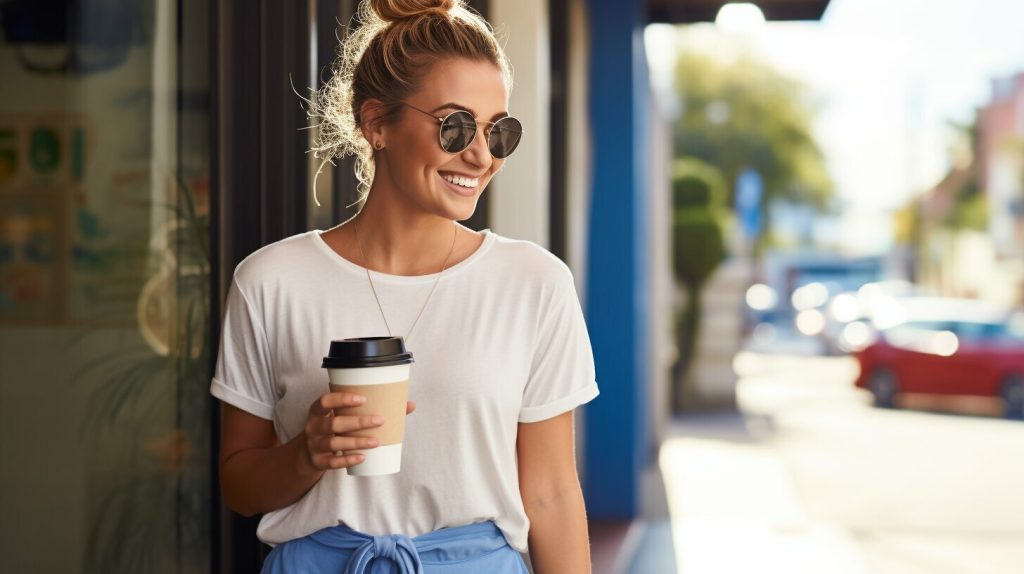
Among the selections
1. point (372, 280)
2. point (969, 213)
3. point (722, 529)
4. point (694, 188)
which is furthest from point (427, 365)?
point (969, 213)

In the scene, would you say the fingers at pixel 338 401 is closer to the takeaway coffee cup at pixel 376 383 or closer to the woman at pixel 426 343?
the takeaway coffee cup at pixel 376 383

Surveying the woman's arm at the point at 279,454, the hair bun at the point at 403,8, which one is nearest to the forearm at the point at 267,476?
the woman's arm at the point at 279,454

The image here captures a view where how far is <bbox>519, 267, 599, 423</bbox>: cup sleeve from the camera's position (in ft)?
6.36

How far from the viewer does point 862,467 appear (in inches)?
406

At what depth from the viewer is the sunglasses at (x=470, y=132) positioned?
1840mm

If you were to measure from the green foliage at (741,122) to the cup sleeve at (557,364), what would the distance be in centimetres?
4219

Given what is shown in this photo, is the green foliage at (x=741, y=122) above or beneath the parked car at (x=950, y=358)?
above

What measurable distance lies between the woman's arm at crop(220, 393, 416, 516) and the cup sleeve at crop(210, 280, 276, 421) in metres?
0.03

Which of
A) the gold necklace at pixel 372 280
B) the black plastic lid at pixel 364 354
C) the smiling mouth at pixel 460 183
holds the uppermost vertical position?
the smiling mouth at pixel 460 183

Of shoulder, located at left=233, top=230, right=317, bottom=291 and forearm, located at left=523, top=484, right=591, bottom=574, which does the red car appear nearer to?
forearm, located at left=523, top=484, right=591, bottom=574

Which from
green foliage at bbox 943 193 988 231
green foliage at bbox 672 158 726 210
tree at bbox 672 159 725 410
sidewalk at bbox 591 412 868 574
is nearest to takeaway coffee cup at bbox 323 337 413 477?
sidewalk at bbox 591 412 868 574

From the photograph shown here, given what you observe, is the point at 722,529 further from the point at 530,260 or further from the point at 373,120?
the point at 373,120

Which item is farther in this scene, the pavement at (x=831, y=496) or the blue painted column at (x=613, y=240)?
the blue painted column at (x=613, y=240)

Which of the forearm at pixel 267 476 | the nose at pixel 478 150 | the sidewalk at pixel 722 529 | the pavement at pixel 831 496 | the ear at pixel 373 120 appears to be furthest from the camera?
the pavement at pixel 831 496
